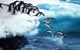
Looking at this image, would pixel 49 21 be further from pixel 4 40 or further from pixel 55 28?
pixel 4 40

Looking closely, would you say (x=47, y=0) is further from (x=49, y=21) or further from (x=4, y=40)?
(x=4, y=40)

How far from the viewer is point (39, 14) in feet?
4.84

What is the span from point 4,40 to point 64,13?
1.92 ft

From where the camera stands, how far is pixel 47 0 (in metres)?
1.51

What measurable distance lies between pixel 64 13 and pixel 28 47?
1.44 ft

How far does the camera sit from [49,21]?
1.47m

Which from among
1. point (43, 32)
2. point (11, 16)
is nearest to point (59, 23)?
point (43, 32)

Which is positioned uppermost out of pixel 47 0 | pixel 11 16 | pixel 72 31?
pixel 47 0

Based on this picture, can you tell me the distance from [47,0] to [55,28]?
265 mm

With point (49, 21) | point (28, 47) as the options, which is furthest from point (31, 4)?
point (28, 47)

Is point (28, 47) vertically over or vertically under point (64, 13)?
under

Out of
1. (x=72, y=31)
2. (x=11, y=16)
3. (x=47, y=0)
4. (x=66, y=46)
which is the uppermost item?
(x=47, y=0)

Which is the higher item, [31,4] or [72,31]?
[31,4]

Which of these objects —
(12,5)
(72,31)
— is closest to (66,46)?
(72,31)
